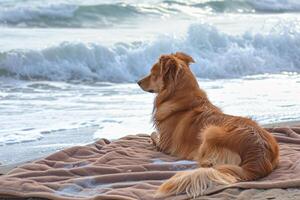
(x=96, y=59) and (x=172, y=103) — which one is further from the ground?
(x=172, y=103)

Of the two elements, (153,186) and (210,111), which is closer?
(153,186)

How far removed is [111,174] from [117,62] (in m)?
8.66

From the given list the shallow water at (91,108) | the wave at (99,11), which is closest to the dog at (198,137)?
the shallow water at (91,108)

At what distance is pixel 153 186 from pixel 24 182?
90 centimetres

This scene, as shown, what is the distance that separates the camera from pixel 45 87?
11.3m

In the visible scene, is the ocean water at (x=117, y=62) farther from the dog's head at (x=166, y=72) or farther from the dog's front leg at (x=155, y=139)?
the dog's head at (x=166, y=72)

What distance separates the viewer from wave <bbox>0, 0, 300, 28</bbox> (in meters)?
18.2

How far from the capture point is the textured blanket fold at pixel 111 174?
14.3 feet

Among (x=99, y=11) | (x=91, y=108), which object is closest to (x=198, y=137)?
(x=91, y=108)

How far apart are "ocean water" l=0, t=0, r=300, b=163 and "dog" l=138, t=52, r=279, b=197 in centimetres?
134

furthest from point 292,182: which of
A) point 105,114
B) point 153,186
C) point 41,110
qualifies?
point 41,110

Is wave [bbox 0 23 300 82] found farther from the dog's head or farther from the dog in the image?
the dog

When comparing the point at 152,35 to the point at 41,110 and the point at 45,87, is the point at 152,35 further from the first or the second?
the point at 41,110

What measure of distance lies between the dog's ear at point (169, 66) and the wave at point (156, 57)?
678 cm
